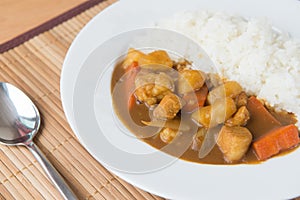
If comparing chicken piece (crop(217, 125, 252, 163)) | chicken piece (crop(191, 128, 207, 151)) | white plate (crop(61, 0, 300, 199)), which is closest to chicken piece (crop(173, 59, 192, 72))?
white plate (crop(61, 0, 300, 199))

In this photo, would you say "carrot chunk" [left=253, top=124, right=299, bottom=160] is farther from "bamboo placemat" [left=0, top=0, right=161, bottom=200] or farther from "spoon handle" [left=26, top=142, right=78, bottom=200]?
"spoon handle" [left=26, top=142, right=78, bottom=200]

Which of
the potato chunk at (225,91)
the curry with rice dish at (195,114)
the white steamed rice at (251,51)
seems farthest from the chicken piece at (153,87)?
the white steamed rice at (251,51)

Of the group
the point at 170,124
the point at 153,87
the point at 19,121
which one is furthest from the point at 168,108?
the point at 19,121

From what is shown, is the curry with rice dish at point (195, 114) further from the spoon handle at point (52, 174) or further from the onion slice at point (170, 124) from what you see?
the spoon handle at point (52, 174)

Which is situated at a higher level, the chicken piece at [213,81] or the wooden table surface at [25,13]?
the chicken piece at [213,81]

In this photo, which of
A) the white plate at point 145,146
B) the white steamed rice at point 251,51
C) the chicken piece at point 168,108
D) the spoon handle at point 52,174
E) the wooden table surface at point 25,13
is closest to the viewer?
the white plate at point 145,146

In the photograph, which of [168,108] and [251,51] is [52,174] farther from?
[251,51]
